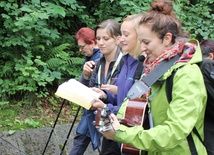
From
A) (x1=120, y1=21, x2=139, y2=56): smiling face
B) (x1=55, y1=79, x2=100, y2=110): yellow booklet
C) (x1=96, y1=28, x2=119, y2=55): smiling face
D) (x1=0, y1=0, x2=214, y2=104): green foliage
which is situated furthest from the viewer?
(x1=0, y1=0, x2=214, y2=104): green foliage

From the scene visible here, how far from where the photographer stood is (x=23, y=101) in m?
5.57

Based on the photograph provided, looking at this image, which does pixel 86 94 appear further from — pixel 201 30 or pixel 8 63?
pixel 201 30

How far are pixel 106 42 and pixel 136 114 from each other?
1.51 m

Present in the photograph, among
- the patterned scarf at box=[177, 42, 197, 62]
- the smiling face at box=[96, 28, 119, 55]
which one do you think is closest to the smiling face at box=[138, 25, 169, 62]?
the patterned scarf at box=[177, 42, 197, 62]

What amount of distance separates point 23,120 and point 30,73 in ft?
2.69

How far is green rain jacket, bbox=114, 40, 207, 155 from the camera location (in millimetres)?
1581

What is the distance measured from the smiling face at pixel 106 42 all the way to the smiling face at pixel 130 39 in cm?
54

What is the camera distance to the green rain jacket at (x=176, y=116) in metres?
1.58

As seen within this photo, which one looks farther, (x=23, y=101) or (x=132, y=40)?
(x=23, y=101)

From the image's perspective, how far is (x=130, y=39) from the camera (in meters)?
2.66

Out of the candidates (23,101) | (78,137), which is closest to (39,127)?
(23,101)

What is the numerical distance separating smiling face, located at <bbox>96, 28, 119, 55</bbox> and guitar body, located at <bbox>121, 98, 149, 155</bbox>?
4.67 ft

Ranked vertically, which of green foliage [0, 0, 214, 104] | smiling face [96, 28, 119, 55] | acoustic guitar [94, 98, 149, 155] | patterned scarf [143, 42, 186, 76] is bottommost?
green foliage [0, 0, 214, 104]

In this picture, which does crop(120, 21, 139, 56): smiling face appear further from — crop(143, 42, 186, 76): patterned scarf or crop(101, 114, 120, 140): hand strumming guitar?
crop(101, 114, 120, 140): hand strumming guitar
